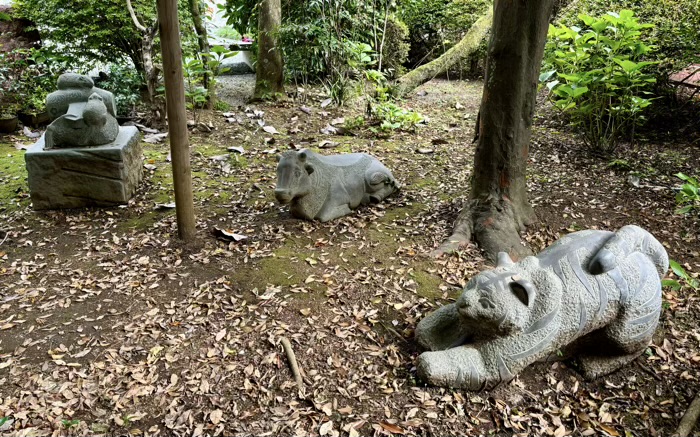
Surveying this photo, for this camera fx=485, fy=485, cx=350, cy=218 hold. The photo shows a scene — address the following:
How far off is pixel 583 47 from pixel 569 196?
170 cm

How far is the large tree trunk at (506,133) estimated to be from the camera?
3.61 metres

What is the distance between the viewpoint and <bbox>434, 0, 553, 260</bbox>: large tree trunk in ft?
11.8

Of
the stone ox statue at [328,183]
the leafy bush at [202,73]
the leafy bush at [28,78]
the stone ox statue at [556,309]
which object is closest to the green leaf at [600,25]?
the stone ox statue at [328,183]

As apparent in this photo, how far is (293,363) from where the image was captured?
276 cm

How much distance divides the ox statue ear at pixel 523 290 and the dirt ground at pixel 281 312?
541 millimetres

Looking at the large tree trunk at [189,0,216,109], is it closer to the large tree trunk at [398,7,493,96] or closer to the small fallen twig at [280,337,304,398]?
the large tree trunk at [398,7,493,96]

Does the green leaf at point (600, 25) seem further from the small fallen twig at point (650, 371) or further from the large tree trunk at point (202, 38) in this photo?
the large tree trunk at point (202, 38)

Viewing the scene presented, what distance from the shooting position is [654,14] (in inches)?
242

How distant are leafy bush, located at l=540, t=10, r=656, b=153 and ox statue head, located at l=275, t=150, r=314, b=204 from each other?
277 centimetres

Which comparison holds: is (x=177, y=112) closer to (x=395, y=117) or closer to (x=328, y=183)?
(x=328, y=183)

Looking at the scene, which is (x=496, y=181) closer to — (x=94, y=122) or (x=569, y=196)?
(x=569, y=196)

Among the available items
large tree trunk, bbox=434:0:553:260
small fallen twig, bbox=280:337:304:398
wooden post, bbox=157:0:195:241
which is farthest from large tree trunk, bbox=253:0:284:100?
small fallen twig, bbox=280:337:304:398

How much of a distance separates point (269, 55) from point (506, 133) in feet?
16.4

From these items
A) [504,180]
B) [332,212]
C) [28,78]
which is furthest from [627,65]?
[28,78]
